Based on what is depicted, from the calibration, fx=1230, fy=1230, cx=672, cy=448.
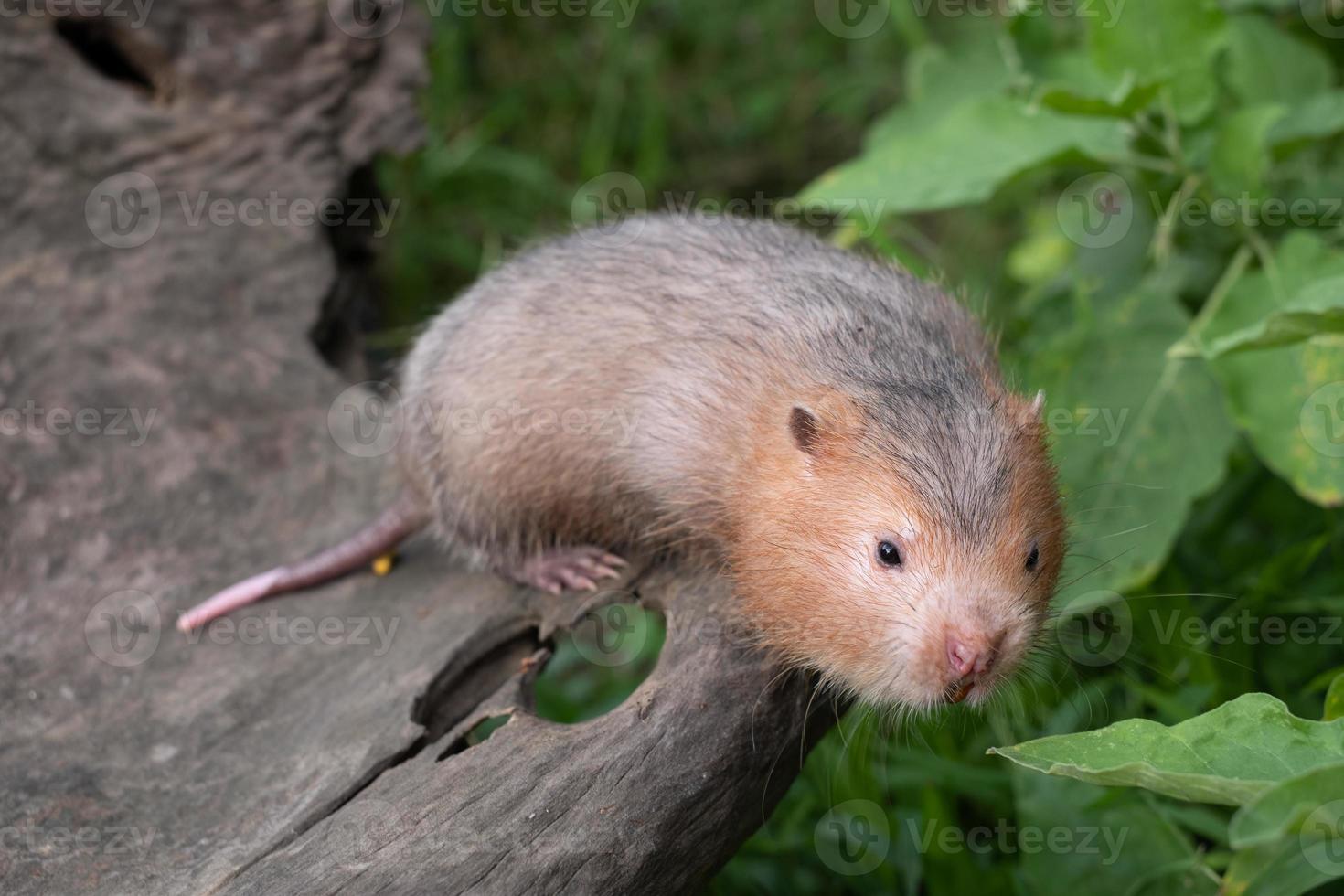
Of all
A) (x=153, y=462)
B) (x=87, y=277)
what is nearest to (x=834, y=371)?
(x=153, y=462)

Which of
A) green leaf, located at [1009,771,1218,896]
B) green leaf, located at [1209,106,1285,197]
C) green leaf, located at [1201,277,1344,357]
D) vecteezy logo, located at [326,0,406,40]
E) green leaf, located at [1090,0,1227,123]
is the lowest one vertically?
green leaf, located at [1009,771,1218,896]

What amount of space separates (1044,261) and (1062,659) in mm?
2969

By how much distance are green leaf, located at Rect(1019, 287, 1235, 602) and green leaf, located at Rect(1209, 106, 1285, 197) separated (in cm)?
53

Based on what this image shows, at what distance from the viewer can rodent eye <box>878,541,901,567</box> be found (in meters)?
3.65

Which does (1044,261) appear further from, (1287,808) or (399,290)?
(1287,808)

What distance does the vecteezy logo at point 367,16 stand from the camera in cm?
587
